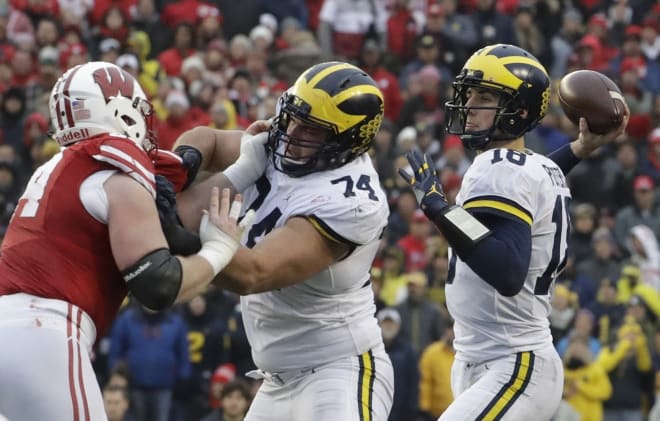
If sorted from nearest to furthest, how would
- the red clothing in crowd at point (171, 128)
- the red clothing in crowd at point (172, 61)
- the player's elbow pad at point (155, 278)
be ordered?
the player's elbow pad at point (155, 278), the red clothing in crowd at point (171, 128), the red clothing in crowd at point (172, 61)

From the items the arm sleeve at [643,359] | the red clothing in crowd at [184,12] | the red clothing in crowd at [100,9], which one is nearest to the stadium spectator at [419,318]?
the arm sleeve at [643,359]

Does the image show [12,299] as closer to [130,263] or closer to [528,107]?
[130,263]

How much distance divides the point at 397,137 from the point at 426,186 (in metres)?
7.81

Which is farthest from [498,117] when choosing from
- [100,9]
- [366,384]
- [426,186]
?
[100,9]

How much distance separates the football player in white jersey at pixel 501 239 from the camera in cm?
531

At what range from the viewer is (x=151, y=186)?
4664mm

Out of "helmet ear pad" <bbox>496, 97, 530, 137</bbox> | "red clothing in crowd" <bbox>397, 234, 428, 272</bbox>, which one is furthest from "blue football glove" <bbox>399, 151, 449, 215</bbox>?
"red clothing in crowd" <bbox>397, 234, 428, 272</bbox>

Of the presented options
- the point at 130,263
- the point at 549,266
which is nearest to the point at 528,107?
the point at 549,266

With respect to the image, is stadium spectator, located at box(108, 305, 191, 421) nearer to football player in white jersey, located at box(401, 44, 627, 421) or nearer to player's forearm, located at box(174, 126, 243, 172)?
player's forearm, located at box(174, 126, 243, 172)

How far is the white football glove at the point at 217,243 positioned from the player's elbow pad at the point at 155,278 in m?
0.24

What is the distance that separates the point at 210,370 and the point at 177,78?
389 cm

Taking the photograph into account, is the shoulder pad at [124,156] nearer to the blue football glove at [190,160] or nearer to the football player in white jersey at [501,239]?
the blue football glove at [190,160]

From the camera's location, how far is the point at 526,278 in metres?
5.55

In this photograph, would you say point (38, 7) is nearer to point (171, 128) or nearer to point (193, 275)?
point (171, 128)
